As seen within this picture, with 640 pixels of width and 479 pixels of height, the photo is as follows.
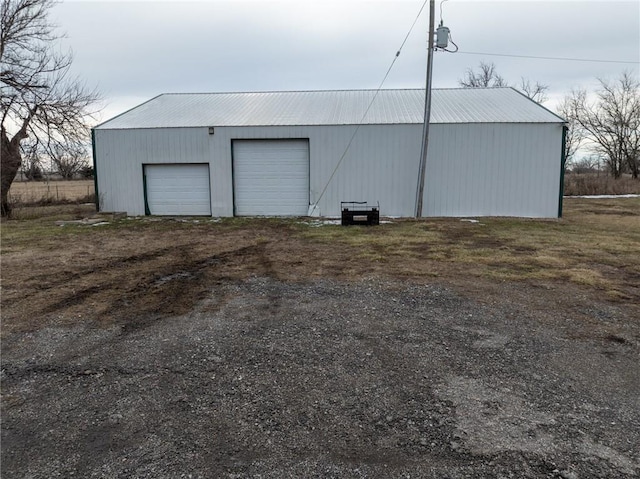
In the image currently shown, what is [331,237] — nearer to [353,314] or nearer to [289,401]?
[353,314]

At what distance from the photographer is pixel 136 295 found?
586 cm

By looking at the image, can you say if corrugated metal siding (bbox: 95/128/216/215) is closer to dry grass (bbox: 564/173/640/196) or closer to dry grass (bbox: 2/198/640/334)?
dry grass (bbox: 2/198/640/334)

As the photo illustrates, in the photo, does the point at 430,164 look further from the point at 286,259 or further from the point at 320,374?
the point at 320,374

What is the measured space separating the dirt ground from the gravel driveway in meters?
0.01

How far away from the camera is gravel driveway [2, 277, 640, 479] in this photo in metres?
2.48

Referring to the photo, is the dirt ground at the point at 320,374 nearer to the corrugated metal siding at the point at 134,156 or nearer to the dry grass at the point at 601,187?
the corrugated metal siding at the point at 134,156

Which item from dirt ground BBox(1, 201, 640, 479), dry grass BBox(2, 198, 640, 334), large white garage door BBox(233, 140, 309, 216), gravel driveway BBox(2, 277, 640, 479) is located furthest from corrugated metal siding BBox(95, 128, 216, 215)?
gravel driveway BBox(2, 277, 640, 479)

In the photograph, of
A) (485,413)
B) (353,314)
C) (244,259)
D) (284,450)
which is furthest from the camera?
(244,259)

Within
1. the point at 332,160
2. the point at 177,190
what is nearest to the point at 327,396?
the point at 332,160

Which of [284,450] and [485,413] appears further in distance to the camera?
[485,413]

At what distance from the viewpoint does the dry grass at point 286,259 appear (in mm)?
5773

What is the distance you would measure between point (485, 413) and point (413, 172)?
1232 centimetres

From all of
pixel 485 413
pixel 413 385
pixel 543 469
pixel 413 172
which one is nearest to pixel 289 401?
pixel 413 385

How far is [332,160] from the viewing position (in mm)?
14898
